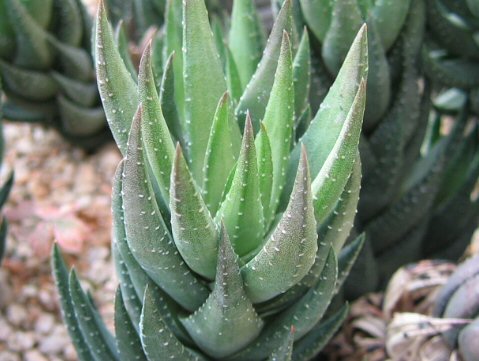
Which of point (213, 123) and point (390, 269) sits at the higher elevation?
point (213, 123)

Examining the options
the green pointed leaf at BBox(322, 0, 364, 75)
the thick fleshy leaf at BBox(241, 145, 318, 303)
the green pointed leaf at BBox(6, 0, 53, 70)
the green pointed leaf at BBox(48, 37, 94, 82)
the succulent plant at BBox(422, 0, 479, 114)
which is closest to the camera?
the thick fleshy leaf at BBox(241, 145, 318, 303)

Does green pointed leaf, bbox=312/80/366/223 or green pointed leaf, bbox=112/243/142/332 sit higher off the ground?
green pointed leaf, bbox=312/80/366/223

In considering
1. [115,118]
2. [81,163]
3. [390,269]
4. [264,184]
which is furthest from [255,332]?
[81,163]

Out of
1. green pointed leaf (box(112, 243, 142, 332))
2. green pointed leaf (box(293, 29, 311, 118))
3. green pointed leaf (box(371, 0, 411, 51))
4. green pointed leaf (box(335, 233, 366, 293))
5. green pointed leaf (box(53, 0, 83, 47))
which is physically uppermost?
green pointed leaf (box(371, 0, 411, 51))

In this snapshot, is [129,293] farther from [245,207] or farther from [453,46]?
[453,46]

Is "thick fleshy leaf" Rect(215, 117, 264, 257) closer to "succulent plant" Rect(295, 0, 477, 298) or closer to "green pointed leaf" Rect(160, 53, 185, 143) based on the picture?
"green pointed leaf" Rect(160, 53, 185, 143)

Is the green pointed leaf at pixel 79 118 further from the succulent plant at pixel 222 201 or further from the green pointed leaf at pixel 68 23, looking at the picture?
the succulent plant at pixel 222 201

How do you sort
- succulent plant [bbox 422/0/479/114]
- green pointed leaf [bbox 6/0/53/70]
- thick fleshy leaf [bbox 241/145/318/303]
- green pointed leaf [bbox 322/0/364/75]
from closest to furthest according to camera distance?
thick fleshy leaf [bbox 241/145/318/303] < green pointed leaf [bbox 322/0/364/75] < succulent plant [bbox 422/0/479/114] < green pointed leaf [bbox 6/0/53/70]

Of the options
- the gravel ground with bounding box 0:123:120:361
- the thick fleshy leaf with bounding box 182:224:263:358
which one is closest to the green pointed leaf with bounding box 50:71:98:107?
the gravel ground with bounding box 0:123:120:361

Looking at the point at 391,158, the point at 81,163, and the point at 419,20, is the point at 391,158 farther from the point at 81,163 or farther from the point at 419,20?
the point at 81,163
